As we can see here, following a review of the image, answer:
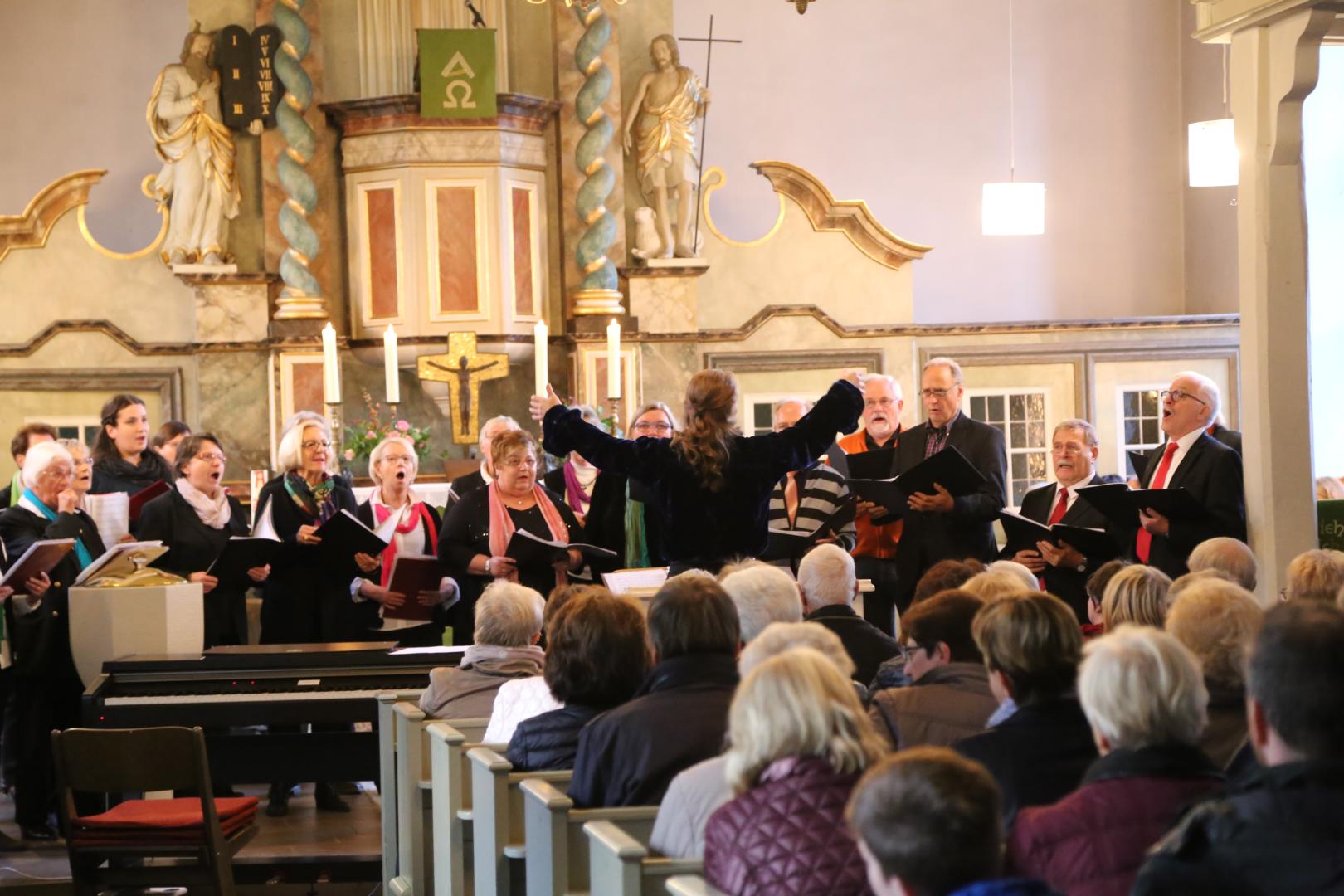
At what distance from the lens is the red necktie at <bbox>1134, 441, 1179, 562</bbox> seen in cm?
605

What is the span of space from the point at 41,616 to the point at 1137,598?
12.9 feet

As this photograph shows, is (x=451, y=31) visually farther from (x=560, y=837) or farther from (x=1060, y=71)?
(x=560, y=837)

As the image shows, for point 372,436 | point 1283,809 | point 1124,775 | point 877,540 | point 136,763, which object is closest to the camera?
point 1283,809

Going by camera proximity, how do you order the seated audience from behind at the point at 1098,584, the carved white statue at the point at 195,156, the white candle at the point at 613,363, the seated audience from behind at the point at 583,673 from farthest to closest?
1. the carved white statue at the point at 195,156
2. the white candle at the point at 613,363
3. the seated audience from behind at the point at 1098,584
4. the seated audience from behind at the point at 583,673

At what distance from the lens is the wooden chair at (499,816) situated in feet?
11.8

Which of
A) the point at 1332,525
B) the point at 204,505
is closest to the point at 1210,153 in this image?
the point at 1332,525

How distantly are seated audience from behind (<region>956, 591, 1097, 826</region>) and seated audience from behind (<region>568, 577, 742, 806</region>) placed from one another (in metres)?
0.59

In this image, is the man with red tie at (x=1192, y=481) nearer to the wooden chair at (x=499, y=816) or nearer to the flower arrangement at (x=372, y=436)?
the wooden chair at (x=499, y=816)

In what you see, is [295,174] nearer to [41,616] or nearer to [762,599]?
[41,616]

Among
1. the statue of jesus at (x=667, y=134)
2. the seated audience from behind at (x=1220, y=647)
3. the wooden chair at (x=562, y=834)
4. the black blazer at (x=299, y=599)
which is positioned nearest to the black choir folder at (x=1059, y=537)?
the black blazer at (x=299, y=599)

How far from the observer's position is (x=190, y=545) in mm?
6602

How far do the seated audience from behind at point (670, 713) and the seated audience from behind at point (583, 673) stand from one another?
22 centimetres

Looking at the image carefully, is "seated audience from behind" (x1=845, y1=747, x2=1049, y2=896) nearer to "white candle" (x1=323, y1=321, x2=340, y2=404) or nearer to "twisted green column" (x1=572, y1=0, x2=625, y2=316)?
"white candle" (x1=323, y1=321, x2=340, y2=404)

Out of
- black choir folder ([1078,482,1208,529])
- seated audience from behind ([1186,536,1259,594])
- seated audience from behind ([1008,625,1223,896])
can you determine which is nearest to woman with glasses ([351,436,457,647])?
black choir folder ([1078,482,1208,529])
